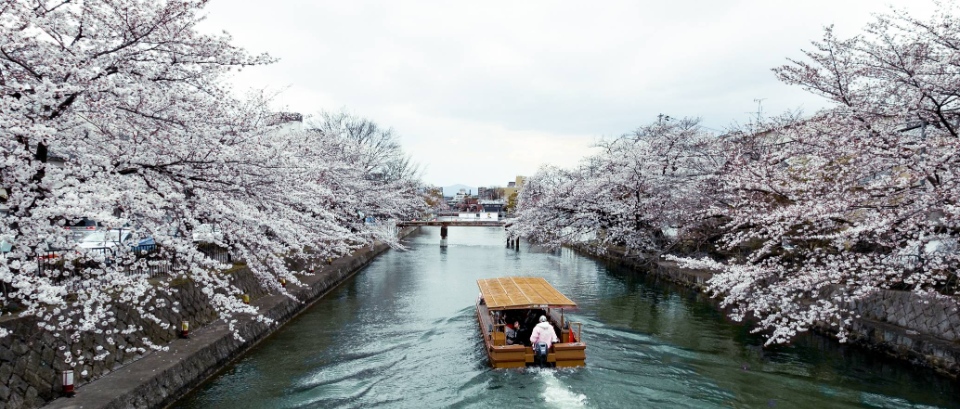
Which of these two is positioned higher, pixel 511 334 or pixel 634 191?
pixel 634 191

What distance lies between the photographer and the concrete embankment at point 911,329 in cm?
1048

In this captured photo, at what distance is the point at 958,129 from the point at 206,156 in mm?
11607

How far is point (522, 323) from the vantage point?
1376 centimetres

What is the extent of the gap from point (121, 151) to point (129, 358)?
4114mm

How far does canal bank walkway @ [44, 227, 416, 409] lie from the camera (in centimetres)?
770

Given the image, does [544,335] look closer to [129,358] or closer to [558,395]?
[558,395]

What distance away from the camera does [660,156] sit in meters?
26.6

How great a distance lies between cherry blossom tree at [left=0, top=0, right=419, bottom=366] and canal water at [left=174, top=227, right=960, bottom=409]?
132 inches

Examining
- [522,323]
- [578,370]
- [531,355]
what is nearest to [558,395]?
[578,370]

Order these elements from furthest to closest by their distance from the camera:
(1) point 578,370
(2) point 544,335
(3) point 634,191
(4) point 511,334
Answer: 1. (3) point 634,191
2. (4) point 511,334
3. (2) point 544,335
4. (1) point 578,370

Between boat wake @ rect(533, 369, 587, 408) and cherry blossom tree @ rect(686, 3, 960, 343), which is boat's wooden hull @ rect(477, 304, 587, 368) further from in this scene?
cherry blossom tree @ rect(686, 3, 960, 343)

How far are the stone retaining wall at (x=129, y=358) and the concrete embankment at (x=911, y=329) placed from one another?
13896mm

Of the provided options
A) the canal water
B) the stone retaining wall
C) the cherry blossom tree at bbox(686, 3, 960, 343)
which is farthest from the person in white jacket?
the stone retaining wall

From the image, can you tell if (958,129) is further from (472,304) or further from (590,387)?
(472,304)
